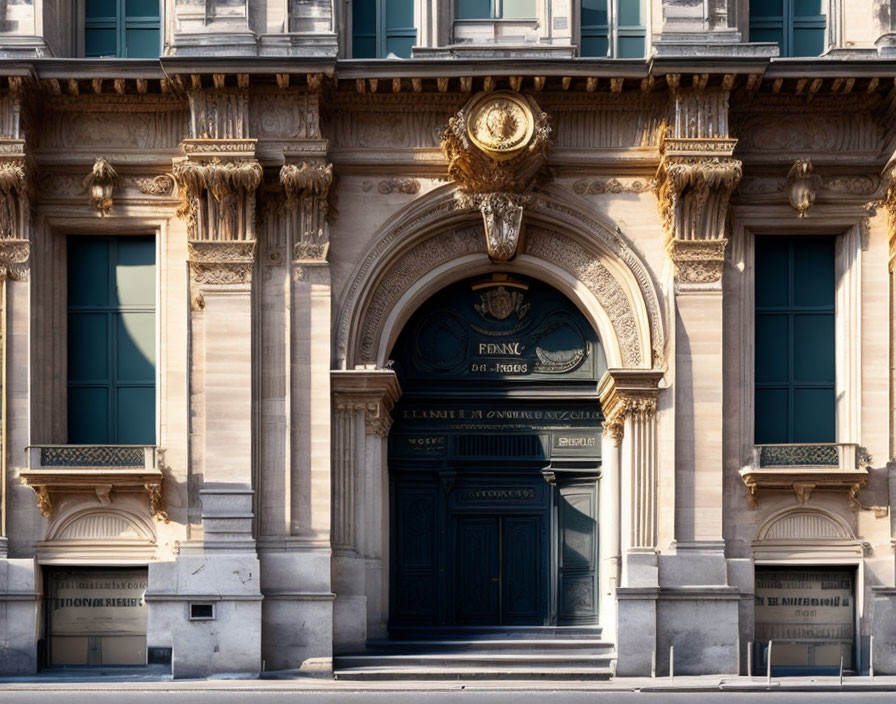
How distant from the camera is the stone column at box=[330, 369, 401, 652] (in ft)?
94.6

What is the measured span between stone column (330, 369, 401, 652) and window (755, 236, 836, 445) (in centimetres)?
666

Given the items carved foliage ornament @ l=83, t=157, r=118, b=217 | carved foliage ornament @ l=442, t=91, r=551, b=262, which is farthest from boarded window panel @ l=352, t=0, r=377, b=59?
carved foliage ornament @ l=83, t=157, r=118, b=217

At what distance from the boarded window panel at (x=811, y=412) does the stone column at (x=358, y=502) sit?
7.19 m

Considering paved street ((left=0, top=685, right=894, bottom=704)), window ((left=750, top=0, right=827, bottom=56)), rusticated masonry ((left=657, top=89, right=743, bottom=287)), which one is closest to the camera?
paved street ((left=0, top=685, right=894, bottom=704))

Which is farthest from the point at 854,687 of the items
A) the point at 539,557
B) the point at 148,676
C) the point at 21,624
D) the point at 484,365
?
the point at 21,624

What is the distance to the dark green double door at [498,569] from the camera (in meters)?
30.3

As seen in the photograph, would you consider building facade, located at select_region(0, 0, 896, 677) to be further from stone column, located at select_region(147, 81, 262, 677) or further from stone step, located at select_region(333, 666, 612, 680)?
stone step, located at select_region(333, 666, 612, 680)

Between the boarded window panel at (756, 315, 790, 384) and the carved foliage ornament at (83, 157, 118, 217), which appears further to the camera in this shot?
the boarded window panel at (756, 315, 790, 384)

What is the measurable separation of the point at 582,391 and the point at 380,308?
4.07 m

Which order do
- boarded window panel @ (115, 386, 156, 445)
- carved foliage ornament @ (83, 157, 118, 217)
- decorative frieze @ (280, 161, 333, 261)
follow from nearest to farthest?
decorative frieze @ (280, 161, 333, 261) < carved foliage ornament @ (83, 157, 118, 217) < boarded window panel @ (115, 386, 156, 445)

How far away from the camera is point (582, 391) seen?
30.6m

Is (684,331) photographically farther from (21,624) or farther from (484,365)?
(21,624)

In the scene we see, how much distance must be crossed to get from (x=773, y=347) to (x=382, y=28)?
9068mm

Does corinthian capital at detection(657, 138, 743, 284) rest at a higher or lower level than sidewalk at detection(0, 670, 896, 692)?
higher
